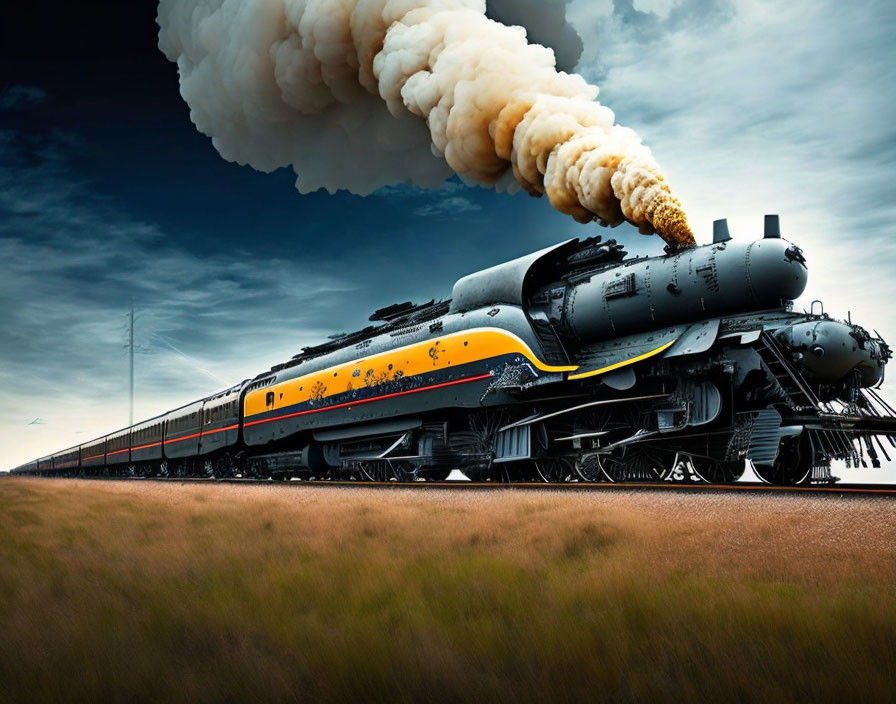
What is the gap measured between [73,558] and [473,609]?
4.73m

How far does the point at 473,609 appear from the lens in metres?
5.03

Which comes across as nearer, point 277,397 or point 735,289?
point 735,289

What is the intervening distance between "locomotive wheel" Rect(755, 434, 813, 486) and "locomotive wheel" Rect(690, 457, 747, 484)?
0.63 m

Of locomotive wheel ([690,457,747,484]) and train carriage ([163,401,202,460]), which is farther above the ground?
train carriage ([163,401,202,460])

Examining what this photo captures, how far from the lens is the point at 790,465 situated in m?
11.9

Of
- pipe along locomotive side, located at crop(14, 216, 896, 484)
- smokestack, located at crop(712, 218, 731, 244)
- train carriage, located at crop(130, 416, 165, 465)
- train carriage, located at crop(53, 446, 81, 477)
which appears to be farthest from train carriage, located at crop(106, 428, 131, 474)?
smokestack, located at crop(712, 218, 731, 244)

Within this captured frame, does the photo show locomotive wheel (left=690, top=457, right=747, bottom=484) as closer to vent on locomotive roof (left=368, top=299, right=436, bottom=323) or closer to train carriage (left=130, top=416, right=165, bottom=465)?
vent on locomotive roof (left=368, top=299, right=436, bottom=323)

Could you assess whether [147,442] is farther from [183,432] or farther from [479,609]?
[479,609]

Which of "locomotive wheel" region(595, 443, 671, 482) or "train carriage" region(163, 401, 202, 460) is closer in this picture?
"locomotive wheel" region(595, 443, 671, 482)

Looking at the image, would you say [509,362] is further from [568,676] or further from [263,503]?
[568,676]

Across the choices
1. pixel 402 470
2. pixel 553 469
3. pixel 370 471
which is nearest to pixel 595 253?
pixel 553 469

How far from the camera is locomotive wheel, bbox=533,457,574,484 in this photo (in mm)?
14578

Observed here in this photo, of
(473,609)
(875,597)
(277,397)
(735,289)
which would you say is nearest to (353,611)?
(473,609)

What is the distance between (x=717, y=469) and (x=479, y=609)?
8.98 metres
